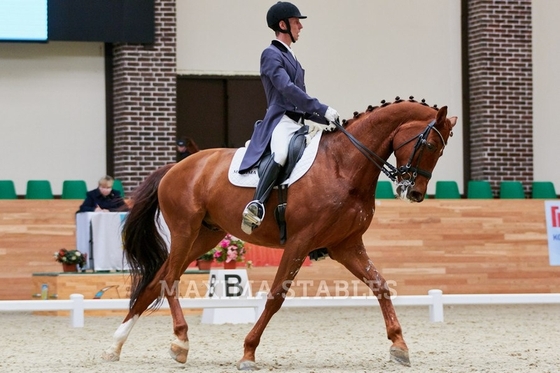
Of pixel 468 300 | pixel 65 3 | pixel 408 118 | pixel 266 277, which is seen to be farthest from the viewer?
pixel 65 3

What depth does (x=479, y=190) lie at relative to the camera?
13.7m

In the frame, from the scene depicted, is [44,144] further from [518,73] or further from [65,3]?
[518,73]

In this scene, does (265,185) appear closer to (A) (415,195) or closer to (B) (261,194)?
(B) (261,194)

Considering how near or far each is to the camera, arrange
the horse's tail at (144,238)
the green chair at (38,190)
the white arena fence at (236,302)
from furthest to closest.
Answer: the green chair at (38,190)
the white arena fence at (236,302)
the horse's tail at (144,238)

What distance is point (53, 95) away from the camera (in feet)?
44.2

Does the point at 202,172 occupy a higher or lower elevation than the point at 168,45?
lower

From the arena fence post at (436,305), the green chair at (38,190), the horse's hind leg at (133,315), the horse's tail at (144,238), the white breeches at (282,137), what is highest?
the white breeches at (282,137)

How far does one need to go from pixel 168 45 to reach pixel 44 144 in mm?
2212

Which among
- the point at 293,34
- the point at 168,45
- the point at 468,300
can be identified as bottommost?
the point at 468,300

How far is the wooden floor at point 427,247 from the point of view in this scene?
10.7 m

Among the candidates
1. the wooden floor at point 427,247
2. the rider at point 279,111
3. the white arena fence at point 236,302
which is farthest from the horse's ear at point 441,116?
the wooden floor at point 427,247

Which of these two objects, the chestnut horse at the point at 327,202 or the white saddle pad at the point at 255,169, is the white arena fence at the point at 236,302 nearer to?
the chestnut horse at the point at 327,202

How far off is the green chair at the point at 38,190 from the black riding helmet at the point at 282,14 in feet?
24.6

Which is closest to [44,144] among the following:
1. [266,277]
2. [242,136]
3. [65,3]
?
[65,3]
